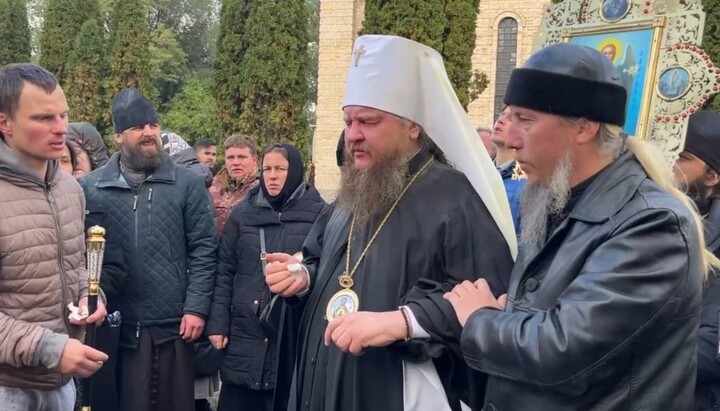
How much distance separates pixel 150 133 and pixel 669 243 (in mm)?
3609

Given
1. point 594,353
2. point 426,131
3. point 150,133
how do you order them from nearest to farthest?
1. point 594,353
2. point 426,131
3. point 150,133

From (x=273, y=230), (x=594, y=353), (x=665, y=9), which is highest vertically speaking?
(x=665, y=9)

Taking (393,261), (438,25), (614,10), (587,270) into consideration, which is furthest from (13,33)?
(587,270)

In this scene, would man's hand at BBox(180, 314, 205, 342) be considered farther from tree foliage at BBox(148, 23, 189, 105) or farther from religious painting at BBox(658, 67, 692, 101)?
tree foliage at BBox(148, 23, 189, 105)

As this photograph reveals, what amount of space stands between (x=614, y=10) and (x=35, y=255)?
9.08 feet

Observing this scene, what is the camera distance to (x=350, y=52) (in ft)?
69.3

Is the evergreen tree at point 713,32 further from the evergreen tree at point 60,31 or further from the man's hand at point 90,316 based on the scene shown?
the evergreen tree at point 60,31

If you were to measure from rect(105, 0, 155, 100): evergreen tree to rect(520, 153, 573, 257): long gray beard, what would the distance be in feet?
67.9

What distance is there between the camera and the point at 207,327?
4719 mm

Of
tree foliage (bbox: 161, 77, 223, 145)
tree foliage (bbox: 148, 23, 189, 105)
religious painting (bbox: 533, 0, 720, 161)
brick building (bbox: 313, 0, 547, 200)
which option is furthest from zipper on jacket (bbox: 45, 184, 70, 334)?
tree foliage (bbox: 148, 23, 189, 105)

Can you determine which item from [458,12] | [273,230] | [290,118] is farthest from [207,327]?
[290,118]

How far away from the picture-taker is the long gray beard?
214 cm

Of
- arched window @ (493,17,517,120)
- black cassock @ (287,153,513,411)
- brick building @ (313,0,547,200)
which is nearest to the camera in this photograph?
black cassock @ (287,153,513,411)

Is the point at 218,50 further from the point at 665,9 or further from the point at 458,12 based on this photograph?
the point at 665,9
